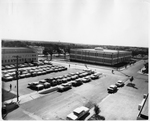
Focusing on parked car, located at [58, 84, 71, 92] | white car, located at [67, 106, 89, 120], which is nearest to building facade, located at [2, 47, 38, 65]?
Answer: parked car, located at [58, 84, 71, 92]

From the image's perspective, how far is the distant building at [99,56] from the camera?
814 inches

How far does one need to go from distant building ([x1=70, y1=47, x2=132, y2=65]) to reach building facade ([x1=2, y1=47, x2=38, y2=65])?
25.0 ft

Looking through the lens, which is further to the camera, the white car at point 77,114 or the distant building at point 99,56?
the distant building at point 99,56

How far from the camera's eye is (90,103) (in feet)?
26.0

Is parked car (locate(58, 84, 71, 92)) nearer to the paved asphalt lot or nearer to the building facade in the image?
the paved asphalt lot

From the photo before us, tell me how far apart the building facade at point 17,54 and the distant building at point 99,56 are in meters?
7.63

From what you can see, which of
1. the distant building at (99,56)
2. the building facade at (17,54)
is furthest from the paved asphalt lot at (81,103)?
the distant building at (99,56)

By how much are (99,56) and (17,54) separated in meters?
11.9

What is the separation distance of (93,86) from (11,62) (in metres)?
9.42

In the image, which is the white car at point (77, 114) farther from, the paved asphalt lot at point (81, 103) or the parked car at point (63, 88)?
the parked car at point (63, 88)

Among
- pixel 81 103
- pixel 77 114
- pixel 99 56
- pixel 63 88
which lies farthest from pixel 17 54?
pixel 99 56

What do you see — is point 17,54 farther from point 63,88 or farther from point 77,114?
point 77,114

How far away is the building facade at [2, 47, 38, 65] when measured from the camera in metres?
14.5

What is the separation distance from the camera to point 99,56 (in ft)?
69.6
